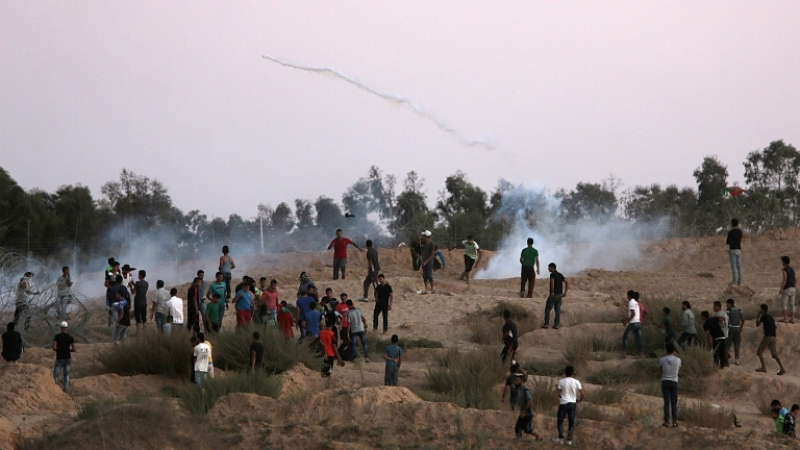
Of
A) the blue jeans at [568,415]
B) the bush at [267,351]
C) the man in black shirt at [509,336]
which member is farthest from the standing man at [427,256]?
the blue jeans at [568,415]

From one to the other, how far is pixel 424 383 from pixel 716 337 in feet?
17.2

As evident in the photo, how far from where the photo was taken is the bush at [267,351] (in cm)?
1834

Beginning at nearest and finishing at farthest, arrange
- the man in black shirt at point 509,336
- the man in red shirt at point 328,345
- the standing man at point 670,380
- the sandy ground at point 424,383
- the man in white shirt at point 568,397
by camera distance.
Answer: the man in white shirt at point 568,397 → the sandy ground at point 424,383 → the standing man at point 670,380 → the man in black shirt at point 509,336 → the man in red shirt at point 328,345

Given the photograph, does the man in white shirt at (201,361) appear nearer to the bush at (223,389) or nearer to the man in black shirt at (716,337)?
the bush at (223,389)

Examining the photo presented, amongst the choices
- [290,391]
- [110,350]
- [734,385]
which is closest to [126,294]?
[110,350]

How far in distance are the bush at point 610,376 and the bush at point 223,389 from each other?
5.92 m

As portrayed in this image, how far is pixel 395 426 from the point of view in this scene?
48.0ft

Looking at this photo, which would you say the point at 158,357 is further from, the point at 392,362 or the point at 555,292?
the point at 555,292

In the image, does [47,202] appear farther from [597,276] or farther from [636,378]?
[636,378]

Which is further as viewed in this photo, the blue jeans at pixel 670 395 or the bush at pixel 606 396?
the bush at pixel 606 396

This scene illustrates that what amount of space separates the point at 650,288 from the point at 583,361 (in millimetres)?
9067

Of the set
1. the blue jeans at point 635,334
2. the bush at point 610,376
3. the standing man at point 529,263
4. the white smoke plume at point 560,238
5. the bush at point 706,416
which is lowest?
the bush at point 706,416

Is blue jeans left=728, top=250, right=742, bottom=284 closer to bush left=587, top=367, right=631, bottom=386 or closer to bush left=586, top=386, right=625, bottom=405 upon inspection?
bush left=587, top=367, right=631, bottom=386

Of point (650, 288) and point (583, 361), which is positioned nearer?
point (583, 361)
